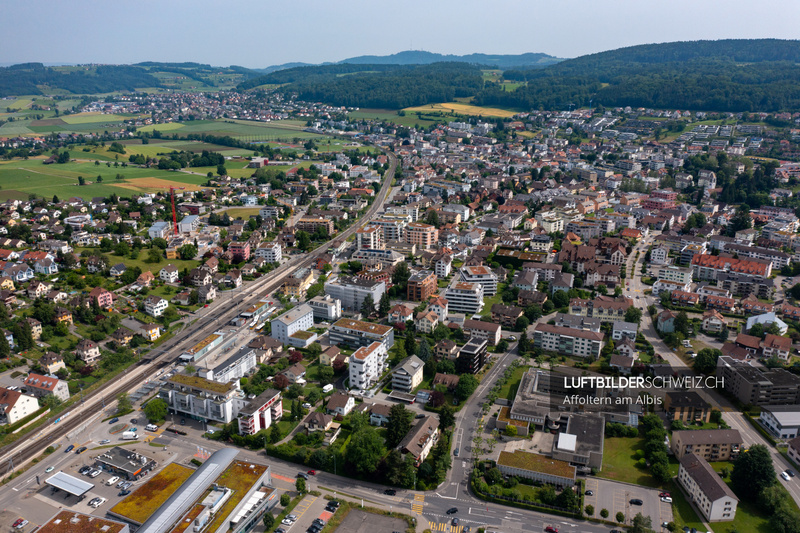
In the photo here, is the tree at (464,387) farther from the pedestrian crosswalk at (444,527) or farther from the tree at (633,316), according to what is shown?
the tree at (633,316)

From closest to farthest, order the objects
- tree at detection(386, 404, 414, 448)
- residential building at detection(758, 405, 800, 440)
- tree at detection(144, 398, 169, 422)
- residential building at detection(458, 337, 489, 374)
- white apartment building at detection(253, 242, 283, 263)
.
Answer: tree at detection(386, 404, 414, 448), residential building at detection(758, 405, 800, 440), tree at detection(144, 398, 169, 422), residential building at detection(458, 337, 489, 374), white apartment building at detection(253, 242, 283, 263)

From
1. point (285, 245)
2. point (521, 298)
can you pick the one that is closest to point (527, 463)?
point (521, 298)

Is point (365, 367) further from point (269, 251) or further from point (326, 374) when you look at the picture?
point (269, 251)

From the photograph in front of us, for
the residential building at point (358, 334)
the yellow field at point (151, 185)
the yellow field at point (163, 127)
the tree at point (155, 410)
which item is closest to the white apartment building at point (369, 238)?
the residential building at point (358, 334)

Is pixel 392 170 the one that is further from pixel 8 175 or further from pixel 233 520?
pixel 233 520

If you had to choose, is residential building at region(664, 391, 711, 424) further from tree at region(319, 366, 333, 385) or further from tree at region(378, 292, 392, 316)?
tree at region(378, 292, 392, 316)

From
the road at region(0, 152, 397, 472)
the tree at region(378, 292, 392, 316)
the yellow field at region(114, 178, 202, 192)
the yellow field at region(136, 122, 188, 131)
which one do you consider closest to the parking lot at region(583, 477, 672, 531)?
the tree at region(378, 292, 392, 316)
